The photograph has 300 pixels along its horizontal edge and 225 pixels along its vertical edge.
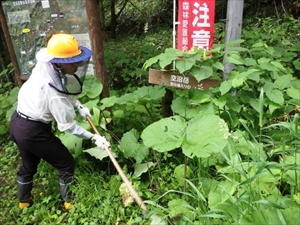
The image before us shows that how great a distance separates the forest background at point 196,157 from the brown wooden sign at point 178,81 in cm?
7

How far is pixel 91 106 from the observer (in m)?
3.21

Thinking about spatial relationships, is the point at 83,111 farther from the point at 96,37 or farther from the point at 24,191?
the point at 24,191

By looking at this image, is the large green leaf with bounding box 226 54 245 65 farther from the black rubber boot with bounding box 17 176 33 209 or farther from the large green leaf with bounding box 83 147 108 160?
the black rubber boot with bounding box 17 176 33 209

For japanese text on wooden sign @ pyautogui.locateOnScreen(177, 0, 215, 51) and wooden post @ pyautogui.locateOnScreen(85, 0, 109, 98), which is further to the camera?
wooden post @ pyautogui.locateOnScreen(85, 0, 109, 98)

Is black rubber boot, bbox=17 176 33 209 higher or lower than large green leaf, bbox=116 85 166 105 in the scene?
lower

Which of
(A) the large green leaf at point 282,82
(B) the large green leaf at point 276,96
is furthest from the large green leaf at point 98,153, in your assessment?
(A) the large green leaf at point 282,82

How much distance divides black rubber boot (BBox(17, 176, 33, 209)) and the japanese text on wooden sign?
2.16 meters

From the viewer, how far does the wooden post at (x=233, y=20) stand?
8.27 feet

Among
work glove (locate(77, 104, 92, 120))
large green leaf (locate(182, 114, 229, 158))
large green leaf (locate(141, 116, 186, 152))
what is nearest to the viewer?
large green leaf (locate(182, 114, 229, 158))

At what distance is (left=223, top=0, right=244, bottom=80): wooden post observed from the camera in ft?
8.27

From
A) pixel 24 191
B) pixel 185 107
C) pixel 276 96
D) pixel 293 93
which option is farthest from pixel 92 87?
pixel 293 93

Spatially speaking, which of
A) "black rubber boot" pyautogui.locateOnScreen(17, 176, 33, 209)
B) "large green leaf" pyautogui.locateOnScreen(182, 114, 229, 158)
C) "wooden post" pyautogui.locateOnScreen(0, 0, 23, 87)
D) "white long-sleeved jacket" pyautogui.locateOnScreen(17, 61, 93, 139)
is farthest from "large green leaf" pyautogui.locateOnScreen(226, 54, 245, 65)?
"wooden post" pyautogui.locateOnScreen(0, 0, 23, 87)

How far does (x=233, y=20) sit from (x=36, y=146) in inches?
87.4

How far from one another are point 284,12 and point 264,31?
5.11 feet
